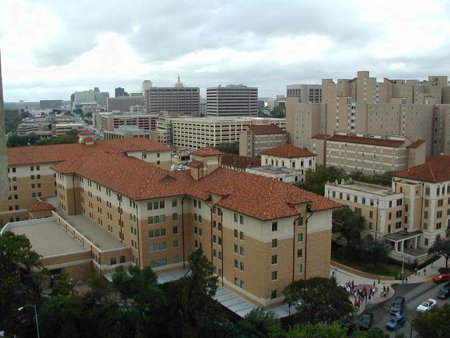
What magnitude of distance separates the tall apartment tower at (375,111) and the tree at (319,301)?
68.4 meters

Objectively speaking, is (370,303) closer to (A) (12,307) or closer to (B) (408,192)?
(B) (408,192)

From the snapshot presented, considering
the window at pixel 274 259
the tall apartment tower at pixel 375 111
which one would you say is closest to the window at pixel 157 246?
the window at pixel 274 259

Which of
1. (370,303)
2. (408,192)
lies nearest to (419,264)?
(408,192)

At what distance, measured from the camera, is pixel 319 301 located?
32875mm

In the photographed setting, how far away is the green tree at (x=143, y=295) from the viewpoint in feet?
100

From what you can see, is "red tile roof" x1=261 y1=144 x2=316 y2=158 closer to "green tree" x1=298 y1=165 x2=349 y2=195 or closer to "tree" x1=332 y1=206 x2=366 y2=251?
"green tree" x1=298 y1=165 x2=349 y2=195

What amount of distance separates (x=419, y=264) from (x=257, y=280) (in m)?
21.8

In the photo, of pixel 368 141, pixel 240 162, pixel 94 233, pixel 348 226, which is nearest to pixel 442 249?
pixel 348 226

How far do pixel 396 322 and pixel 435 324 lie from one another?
9006 millimetres

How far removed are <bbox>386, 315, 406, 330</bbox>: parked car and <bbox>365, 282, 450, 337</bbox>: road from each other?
28 cm

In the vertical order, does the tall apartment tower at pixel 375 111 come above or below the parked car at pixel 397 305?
above

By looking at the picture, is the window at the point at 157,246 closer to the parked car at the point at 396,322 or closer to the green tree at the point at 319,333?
the parked car at the point at 396,322

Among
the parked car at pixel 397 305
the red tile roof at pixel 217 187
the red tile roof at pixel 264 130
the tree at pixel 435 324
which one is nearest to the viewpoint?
the tree at pixel 435 324

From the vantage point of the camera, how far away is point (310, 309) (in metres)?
33.2
